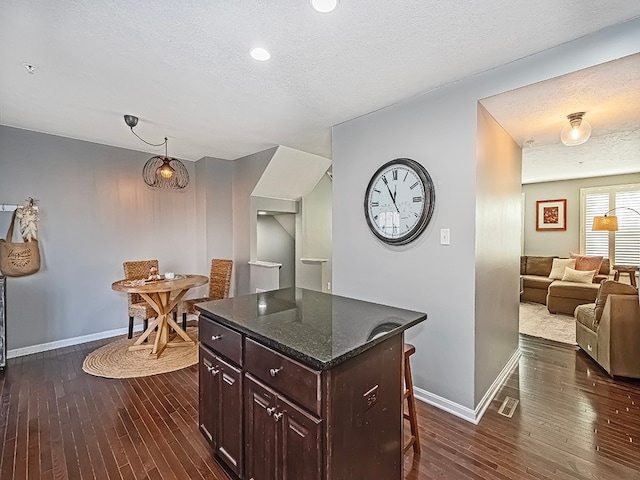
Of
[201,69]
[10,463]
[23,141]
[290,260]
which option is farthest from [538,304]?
[23,141]

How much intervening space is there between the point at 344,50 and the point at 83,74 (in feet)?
6.28

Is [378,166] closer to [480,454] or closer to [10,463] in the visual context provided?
[480,454]

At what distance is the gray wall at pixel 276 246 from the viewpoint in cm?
607

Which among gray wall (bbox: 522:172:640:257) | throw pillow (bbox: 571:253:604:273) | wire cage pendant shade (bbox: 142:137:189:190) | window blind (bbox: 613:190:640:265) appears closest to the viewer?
wire cage pendant shade (bbox: 142:137:189:190)

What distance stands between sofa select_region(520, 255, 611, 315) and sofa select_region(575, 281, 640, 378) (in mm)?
2269

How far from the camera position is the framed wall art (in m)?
6.38

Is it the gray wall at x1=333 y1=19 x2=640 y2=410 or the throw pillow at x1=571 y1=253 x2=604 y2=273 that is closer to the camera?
the gray wall at x1=333 y1=19 x2=640 y2=410

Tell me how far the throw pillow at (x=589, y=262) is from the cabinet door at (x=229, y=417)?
642cm

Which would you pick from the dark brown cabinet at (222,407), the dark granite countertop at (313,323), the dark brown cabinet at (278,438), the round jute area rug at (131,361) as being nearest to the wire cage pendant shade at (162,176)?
the round jute area rug at (131,361)

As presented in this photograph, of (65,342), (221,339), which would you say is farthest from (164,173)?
(221,339)

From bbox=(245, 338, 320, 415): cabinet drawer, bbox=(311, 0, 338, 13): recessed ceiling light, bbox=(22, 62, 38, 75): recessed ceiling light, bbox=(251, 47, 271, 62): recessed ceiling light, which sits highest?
bbox=(22, 62, 38, 75): recessed ceiling light

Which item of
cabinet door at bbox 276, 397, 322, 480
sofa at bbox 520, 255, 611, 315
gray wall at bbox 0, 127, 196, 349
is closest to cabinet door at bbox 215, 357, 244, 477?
cabinet door at bbox 276, 397, 322, 480

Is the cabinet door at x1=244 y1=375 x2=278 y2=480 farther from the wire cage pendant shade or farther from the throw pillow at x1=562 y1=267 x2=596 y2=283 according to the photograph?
the throw pillow at x1=562 y1=267 x2=596 y2=283

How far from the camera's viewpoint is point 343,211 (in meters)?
3.18
